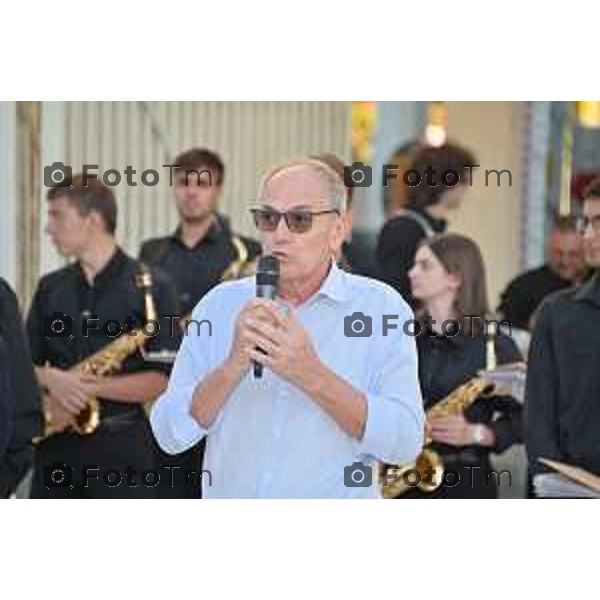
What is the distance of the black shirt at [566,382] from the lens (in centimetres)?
510

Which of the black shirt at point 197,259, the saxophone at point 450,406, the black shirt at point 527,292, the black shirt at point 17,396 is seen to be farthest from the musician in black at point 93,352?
the black shirt at point 527,292

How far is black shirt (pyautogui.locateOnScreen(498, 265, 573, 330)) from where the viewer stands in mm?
6902

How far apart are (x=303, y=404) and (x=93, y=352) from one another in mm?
1790

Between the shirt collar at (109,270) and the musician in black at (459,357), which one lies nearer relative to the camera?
the musician in black at (459,357)

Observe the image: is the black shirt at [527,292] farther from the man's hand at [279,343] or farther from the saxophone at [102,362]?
the man's hand at [279,343]

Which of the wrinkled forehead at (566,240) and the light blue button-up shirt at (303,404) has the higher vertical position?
the wrinkled forehead at (566,240)

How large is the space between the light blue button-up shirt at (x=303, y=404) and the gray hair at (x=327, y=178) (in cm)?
16

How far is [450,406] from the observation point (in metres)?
5.78

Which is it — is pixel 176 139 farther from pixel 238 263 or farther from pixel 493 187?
pixel 493 187
